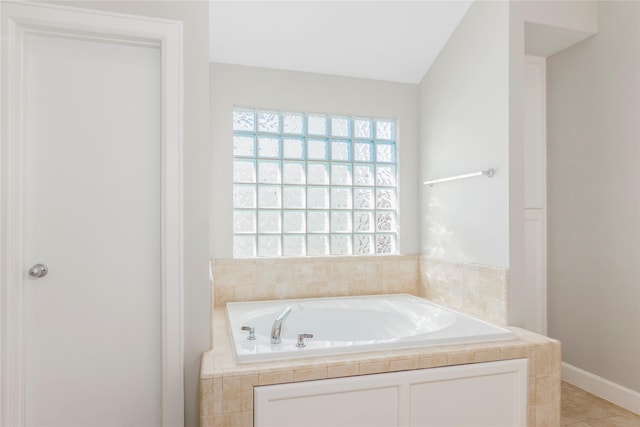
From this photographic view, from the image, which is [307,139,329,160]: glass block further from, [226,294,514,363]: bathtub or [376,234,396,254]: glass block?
[226,294,514,363]: bathtub

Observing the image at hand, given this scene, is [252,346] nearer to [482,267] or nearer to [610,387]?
[482,267]

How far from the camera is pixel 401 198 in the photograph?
124 inches

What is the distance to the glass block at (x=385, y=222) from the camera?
314 cm

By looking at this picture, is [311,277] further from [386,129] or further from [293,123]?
[386,129]

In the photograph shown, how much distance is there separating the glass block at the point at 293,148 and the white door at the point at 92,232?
1.18 metres

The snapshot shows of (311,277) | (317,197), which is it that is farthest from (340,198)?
(311,277)

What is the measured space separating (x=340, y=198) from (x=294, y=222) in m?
0.39

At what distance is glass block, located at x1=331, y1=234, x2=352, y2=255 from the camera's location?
3037mm

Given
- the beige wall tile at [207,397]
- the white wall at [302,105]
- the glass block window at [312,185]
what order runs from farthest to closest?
the glass block window at [312,185] → the white wall at [302,105] → the beige wall tile at [207,397]

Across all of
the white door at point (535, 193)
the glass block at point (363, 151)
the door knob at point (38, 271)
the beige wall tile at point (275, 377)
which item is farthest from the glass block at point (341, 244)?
the door knob at point (38, 271)

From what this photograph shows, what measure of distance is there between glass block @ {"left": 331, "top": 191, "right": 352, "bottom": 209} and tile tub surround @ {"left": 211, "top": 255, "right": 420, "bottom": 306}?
15.1 inches

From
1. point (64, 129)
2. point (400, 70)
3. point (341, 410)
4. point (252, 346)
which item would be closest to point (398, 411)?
point (341, 410)

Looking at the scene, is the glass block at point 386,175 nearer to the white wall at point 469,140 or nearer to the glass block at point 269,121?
the white wall at point 469,140

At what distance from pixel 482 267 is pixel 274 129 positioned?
5.39 ft
